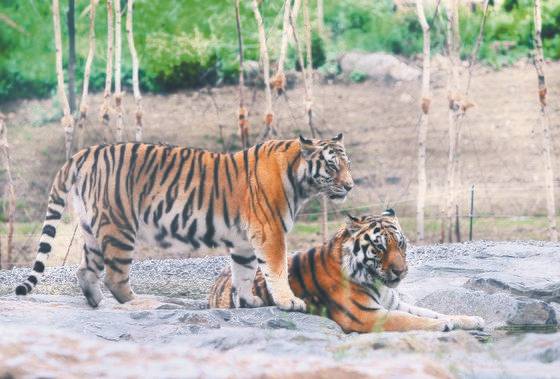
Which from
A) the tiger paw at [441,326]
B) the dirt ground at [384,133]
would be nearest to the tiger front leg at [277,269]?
the tiger paw at [441,326]

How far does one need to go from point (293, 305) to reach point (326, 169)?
34.1 inches

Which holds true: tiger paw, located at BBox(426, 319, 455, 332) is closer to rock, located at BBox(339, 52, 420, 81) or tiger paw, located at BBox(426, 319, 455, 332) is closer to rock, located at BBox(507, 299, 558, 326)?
rock, located at BBox(507, 299, 558, 326)

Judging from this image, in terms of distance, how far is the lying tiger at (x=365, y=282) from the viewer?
631 centimetres

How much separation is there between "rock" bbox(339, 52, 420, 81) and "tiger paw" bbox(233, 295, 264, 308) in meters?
13.7

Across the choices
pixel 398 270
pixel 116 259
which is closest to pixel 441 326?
pixel 398 270

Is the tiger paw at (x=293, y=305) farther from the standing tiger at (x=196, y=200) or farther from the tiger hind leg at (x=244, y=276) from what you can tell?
the tiger hind leg at (x=244, y=276)

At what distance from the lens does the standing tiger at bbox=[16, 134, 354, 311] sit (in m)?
6.78

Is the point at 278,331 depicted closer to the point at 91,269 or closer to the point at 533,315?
the point at 533,315

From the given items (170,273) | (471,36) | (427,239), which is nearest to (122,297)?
(170,273)

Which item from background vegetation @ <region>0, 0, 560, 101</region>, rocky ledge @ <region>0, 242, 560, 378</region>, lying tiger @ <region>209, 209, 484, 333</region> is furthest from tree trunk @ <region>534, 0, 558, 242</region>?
background vegetation @ <region>0, 0, 560, 101</region>

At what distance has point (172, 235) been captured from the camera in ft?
23.0

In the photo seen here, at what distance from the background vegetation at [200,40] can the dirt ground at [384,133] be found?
1.15 feet

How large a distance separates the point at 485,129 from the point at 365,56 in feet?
9.75

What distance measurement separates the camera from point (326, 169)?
6820 millimetres
